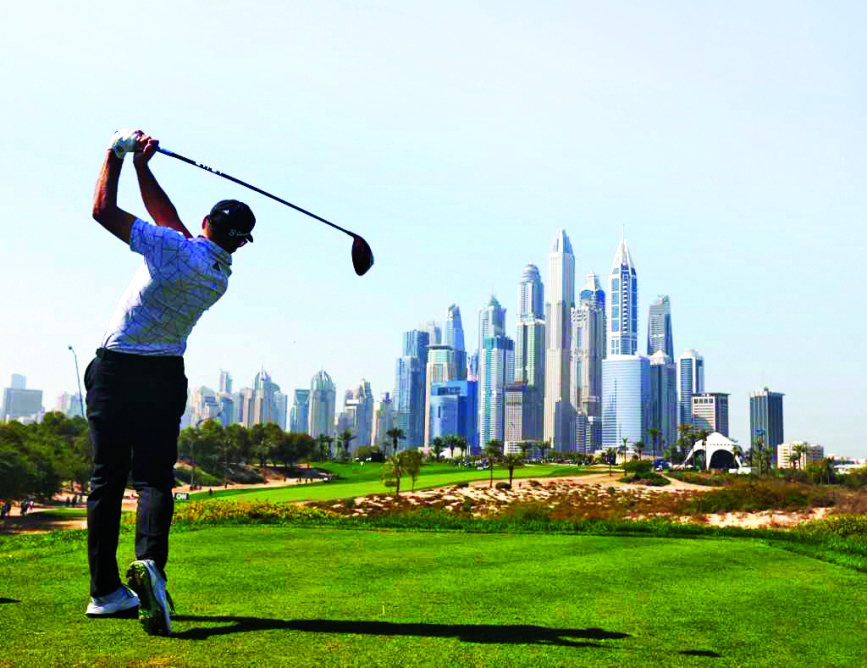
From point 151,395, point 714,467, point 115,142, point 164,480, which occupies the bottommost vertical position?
point 714,467

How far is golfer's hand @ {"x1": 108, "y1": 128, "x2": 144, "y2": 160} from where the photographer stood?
5344mm

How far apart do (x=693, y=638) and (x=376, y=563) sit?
416 centimetres

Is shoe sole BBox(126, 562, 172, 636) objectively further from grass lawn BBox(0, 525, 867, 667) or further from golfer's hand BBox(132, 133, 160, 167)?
golfer's hand BBox(132, 133, 160, 167)

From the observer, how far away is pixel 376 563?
338 inches

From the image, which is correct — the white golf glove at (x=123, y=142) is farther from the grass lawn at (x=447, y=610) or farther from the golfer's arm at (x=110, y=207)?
the grass lawn at (x=447, y=610)

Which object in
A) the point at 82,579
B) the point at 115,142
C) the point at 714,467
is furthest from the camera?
the point at 714,467

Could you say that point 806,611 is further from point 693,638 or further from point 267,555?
point 267,555

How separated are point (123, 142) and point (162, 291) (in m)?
1.03

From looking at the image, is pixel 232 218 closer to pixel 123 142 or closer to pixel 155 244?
pixel 155 244

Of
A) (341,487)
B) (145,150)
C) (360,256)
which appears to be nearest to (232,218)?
(145,150)

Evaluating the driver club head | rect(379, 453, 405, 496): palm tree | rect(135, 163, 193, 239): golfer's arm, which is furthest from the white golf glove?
rect(379, 453, 405, 496): palm tree

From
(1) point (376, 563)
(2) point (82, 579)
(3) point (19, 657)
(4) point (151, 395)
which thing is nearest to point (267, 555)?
(1) point (376, 563)

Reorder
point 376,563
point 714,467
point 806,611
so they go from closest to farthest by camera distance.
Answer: point 806,611 → point 376,563 → point 714,467

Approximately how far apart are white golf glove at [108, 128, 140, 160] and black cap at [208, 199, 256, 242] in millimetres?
663
